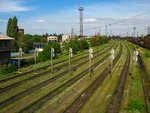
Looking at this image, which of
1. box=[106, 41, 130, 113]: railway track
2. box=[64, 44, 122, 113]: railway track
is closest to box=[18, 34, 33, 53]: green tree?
box=[64, 44, 122, 113]: railway track

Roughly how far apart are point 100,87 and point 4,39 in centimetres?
2063

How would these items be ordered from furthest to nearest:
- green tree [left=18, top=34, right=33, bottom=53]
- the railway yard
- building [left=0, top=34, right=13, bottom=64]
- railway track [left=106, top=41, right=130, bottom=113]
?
green tree [left=18, top=34, right=33, bottom=53] < building [left=0, top=34, right=13, bottom=64] < the railway yard < railway track [left=106, top=41, right=130, bottom=113]

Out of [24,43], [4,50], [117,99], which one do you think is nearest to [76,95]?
[117,99]

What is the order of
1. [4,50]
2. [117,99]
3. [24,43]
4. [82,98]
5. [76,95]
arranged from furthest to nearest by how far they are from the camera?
[24,43]
[4,50]
[76,95]
[82,98]
[117,99]

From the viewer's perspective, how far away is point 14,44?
2354 inches

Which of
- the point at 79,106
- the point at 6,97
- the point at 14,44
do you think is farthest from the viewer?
the point at 14,44

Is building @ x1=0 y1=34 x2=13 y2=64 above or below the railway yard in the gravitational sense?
above

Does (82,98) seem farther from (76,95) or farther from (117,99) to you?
(117,99)

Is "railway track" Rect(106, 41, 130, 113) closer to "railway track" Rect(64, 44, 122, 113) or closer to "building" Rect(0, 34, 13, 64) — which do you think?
"railway track" Rect(64, 44, 122, 113)

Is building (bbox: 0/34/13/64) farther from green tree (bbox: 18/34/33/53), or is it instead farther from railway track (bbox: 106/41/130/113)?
green tree (bbox: 18/34/33/53)

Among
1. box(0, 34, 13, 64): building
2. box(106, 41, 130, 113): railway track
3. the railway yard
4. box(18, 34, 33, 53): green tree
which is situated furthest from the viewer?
box(18, 34, 33, 53): green tree

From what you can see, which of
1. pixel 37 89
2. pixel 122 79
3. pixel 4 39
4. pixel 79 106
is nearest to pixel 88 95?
pixel 79 106

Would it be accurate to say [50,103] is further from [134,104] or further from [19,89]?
[134,104]

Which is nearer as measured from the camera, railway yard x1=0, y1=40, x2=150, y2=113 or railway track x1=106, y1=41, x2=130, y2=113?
railway track x1=106, y1=41, x2=130, y2=113
